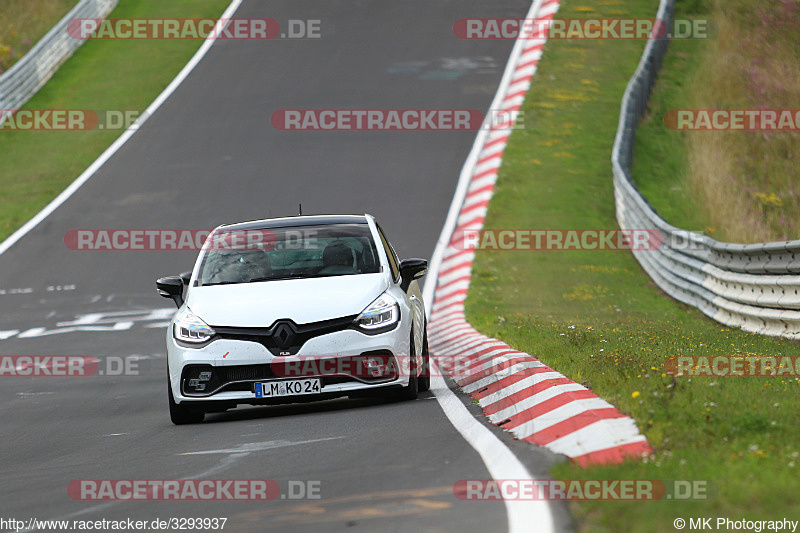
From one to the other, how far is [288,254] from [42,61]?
76.5 feet

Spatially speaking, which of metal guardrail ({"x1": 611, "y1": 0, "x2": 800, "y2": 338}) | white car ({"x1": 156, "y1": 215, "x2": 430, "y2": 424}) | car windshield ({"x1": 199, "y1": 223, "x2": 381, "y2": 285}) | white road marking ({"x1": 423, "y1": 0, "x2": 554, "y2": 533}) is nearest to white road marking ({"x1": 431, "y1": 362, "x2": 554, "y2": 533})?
white road marking ({"x1": 423, "y1": 0, "x2": 554, "y2": 533})

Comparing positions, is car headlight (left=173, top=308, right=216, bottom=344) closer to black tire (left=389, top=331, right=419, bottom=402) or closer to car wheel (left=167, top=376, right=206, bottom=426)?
car wheel (left=167, top=376, right=206, bottom=426)

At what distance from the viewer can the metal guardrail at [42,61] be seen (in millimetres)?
30047

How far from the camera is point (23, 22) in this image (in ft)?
118

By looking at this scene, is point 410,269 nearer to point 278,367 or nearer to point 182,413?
point 278,367

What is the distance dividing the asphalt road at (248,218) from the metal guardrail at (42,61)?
3.99 meters

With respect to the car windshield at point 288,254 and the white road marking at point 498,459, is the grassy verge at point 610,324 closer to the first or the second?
the white road marking at point 498,459

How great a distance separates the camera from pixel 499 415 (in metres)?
8.85

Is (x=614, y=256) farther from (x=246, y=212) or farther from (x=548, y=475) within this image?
(x=548, y=475)

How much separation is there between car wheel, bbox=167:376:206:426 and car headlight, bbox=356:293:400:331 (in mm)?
1553

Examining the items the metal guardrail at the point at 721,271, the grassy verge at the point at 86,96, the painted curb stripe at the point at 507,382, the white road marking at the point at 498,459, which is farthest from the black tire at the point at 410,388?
the grassy verge at the point at 86,96

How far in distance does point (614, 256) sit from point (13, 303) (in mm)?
10049

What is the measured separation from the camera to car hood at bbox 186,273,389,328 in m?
9.77

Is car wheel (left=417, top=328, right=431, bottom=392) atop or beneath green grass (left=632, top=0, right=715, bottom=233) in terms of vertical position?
atop
